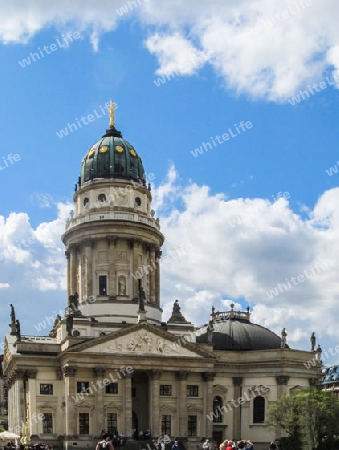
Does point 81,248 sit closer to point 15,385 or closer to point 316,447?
point 15,385

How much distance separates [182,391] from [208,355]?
172 inches

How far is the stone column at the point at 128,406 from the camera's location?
73.9 metres

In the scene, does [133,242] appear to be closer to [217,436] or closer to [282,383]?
[282,383]

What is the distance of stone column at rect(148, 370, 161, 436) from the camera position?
74.6m

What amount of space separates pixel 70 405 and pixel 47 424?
3.71 metres

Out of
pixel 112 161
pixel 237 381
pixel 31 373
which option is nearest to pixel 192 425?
pixel 237 381

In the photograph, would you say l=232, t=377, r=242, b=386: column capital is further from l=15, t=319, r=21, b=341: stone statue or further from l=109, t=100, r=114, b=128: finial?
l=109, t=100, r=114, b=128: finial

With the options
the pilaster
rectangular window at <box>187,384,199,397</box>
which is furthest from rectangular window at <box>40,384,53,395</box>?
rectangular window at <box>187,384,199,397</box>

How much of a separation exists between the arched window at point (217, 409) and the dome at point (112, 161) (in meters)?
25.6

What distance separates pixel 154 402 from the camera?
75125 millimetres

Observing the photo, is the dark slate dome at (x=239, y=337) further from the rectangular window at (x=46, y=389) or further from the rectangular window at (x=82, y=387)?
the rectangular window at (x=46, y=389)

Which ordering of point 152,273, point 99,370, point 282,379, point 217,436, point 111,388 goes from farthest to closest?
point 152,273, point 282,379, point 217,436, point 111,388, point 99,370

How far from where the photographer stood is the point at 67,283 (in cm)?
8975

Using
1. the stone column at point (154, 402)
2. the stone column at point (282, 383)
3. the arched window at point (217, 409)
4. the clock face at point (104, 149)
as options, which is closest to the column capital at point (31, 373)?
the stone column at point (154, 402)
